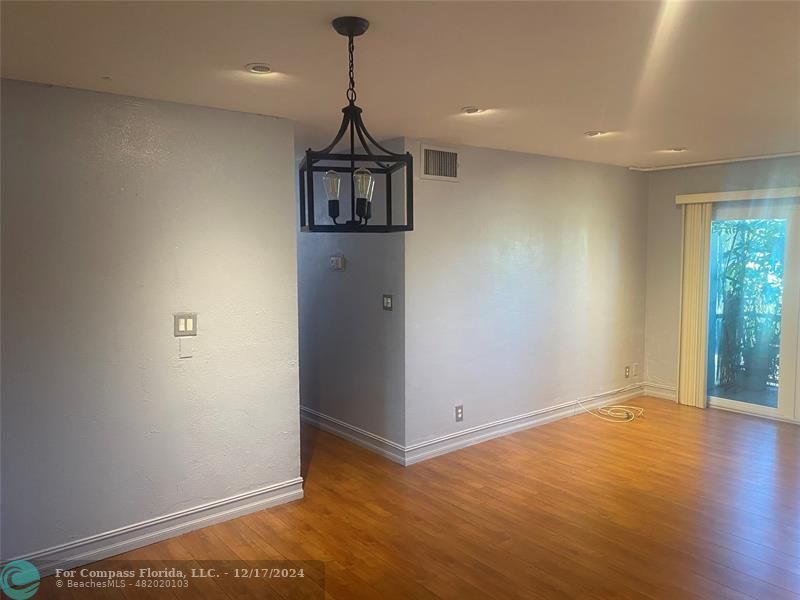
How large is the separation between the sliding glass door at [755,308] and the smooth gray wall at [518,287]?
0.76 meters

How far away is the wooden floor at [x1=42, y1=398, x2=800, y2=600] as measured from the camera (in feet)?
9.47

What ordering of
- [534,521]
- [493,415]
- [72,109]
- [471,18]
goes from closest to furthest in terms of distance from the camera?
1. [471,18]
2. [72,109]
3. [534,521]
4. [493,415]

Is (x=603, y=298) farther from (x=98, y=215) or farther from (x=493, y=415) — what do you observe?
(x=98, y=215)

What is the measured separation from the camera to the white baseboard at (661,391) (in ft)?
20.5

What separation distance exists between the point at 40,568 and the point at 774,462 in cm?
493

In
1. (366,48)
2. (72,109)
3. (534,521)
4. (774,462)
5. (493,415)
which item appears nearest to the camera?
(366,48)

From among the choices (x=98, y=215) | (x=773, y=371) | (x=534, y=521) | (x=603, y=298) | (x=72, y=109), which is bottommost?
(x=534, y=521)

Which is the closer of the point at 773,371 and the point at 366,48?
the point at 366,48

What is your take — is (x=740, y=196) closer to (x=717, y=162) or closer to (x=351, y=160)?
(x=717, y=162)

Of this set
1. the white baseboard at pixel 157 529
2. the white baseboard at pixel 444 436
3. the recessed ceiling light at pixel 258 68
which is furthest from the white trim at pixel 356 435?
the recessed ceiling light at pixel 258 68

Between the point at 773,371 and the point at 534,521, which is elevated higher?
the point at 773,371

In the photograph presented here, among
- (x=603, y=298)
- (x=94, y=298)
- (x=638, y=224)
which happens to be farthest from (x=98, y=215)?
(x=638, y=224)

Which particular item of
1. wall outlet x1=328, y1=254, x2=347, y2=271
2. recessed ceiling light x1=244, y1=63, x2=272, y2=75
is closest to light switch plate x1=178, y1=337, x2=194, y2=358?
recessed ceiling light x1=244, y1=63, x2=272, y2=75

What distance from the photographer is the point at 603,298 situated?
19.4 ft
